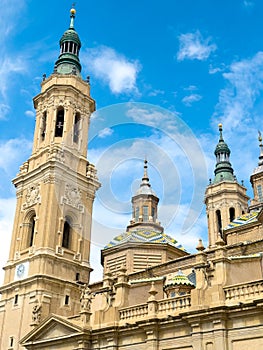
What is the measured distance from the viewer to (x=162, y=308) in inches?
934

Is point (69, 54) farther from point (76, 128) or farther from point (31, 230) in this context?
point (31, 230)

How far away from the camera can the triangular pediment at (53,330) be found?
87.7 feet

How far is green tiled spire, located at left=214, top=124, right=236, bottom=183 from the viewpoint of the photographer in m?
57.7

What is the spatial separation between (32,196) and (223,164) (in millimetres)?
26877

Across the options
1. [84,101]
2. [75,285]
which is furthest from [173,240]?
[84,101]

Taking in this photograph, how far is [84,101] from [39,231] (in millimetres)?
13413

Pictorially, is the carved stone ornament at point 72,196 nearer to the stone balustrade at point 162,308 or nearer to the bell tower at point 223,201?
the stone balustrade at point 162,308

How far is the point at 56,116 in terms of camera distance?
4309 cm

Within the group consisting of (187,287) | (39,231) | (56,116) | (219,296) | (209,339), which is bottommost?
(209,339)

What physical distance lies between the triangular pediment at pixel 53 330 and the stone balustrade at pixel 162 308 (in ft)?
9.11

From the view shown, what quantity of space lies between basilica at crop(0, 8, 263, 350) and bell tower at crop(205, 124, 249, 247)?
0.12 meters

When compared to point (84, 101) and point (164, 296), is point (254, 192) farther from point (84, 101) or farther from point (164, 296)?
point (164, 296)

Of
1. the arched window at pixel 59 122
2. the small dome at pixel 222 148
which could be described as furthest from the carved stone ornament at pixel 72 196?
the small dome at pixel 222 148

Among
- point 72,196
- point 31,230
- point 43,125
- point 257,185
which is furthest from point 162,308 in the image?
point 257,185
